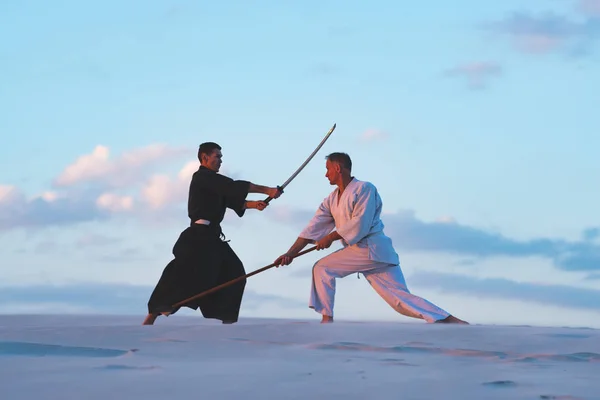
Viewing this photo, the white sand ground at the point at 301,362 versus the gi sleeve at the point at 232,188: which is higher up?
the gi sleeve at the point at 232,188

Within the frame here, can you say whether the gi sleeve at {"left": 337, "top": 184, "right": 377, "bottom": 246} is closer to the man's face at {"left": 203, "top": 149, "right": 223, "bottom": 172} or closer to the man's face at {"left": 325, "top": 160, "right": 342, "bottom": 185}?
the man's face at {"left": 325, "top": 160, "right": 342, "bottom": 185}

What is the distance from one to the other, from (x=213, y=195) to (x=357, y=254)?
1247mm

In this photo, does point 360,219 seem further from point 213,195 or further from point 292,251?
point 213,195

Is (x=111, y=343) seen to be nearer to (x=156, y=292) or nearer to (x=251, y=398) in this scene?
(x=251, y=398)

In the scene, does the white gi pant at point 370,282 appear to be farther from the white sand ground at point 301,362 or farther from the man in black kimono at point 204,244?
the white sand ground at point 301,362

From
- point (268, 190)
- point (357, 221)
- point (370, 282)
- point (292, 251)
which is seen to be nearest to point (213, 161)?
point (268, 190)

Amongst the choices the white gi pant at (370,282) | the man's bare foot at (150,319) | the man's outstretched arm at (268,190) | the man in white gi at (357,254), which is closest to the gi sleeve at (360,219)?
the man in white gi at (357,254)

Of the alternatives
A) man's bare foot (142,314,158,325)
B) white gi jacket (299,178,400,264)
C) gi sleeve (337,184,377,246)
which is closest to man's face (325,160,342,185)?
white gi jacket (299,178,400,264)

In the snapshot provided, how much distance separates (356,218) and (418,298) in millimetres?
803

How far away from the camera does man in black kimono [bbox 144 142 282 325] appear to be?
7832 mm

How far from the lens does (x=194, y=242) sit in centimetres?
789

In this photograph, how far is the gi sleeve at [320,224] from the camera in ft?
25.8

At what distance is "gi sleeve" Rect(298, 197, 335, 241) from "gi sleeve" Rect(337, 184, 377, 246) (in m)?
0.31

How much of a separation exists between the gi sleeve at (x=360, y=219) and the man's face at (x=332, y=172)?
228mm
